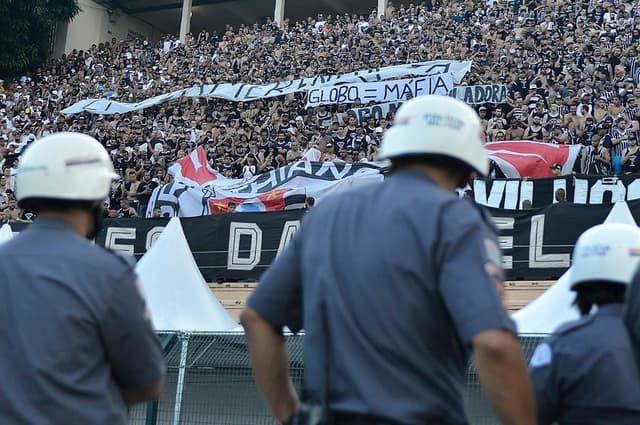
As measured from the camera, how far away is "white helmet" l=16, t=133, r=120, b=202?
8.79 feet

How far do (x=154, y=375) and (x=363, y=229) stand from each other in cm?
74

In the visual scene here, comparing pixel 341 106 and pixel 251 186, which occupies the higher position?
pixel 341 106

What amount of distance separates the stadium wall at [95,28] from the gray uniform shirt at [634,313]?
35352 millimetres

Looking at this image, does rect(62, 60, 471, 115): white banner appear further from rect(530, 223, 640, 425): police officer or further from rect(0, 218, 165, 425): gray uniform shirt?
rect(0, 218, 165, 425): gray uniform shirt

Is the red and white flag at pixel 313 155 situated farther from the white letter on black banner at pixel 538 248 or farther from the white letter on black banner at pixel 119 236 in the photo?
the white letter on black banner at pixel 538 248

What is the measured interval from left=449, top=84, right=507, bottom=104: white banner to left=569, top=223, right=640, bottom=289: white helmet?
1356 centimetres

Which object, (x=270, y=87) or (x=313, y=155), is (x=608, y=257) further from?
(x=270, y=87)

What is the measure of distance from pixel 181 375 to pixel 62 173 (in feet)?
19.3

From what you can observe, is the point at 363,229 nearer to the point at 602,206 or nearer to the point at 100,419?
the point at 100,419

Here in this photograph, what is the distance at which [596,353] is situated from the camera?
2.87 metres

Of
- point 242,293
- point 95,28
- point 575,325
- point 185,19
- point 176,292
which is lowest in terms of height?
point 242,293

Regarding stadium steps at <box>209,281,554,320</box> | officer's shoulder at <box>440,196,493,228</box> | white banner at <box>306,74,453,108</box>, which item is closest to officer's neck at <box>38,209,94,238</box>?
officer's shoulder at <box>440,196,493,228</box>

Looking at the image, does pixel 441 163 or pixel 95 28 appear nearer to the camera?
pixel 441 163

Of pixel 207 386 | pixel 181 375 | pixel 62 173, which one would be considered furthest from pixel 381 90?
pixel 62 173
